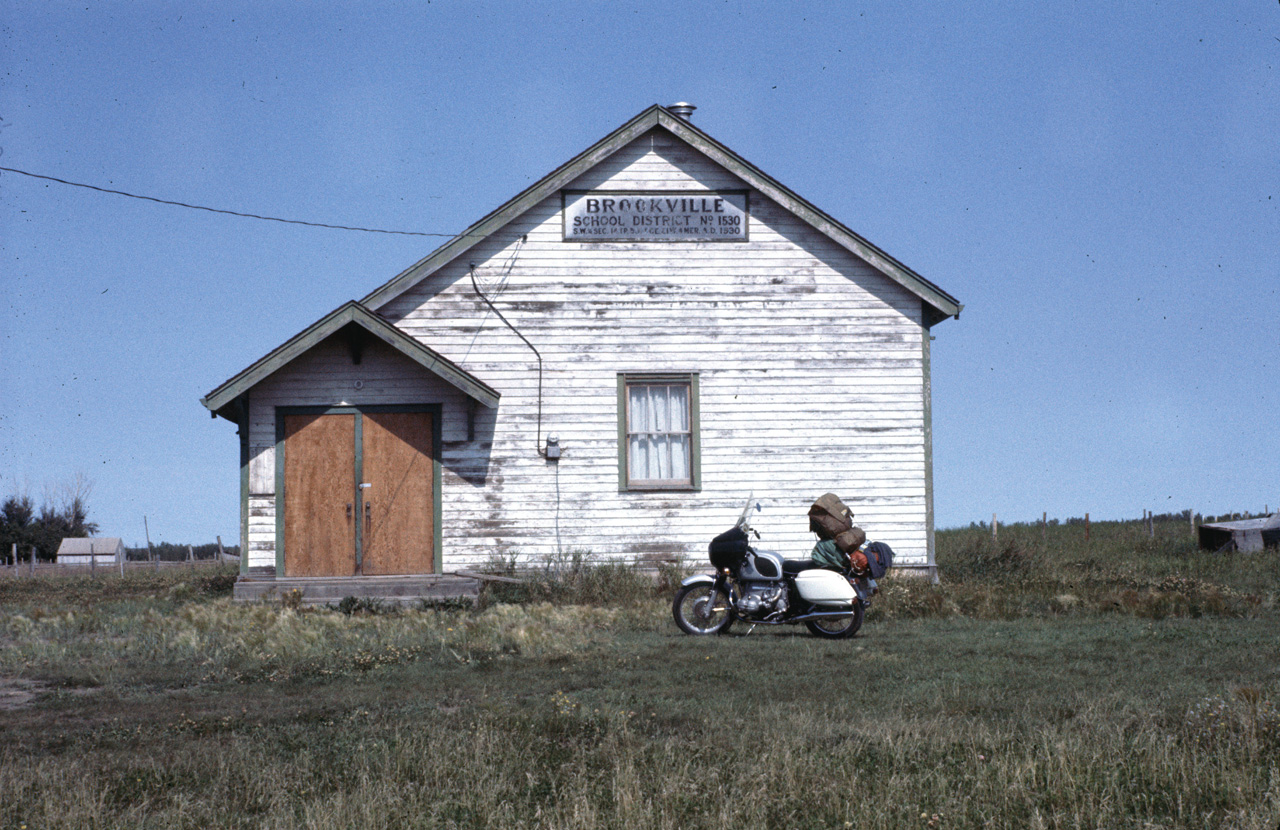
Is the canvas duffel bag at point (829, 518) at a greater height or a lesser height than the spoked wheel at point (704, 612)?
greater

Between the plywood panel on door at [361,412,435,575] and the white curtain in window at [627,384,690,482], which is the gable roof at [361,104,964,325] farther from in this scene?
the white curtain in window at [627,384,690,482]

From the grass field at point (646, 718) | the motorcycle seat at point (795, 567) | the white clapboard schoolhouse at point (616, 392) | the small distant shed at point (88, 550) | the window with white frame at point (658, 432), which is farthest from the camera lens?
the small distant shed at point (88, 550)

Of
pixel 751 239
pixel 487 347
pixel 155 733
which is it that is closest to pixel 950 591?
pixel 751 239

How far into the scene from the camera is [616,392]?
17906 mm

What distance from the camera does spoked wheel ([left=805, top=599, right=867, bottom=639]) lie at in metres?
12.4

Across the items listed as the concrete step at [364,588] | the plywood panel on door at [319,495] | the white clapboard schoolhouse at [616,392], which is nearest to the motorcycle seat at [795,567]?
the white clapboard schoolhouse at [616,392]

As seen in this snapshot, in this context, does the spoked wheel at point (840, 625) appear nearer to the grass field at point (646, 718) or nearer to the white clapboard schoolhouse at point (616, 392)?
the grass field at point (646, 718)

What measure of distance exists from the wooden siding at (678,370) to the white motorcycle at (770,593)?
4715 mm

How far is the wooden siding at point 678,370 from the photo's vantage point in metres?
17.7

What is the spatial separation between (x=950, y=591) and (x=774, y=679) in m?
7.02

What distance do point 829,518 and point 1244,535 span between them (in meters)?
16.4

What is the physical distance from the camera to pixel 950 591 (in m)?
15.9

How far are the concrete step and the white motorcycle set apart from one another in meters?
4.49

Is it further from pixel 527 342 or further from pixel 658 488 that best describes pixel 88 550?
pixel 658 488
